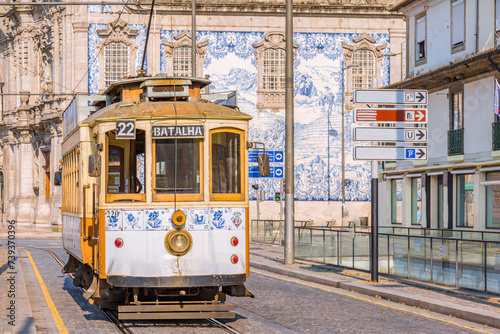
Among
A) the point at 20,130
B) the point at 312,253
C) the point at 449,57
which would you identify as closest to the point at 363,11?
the point at 449,57

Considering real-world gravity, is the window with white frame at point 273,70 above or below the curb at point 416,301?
above

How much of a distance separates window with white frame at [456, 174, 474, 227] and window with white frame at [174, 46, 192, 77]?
2154cm

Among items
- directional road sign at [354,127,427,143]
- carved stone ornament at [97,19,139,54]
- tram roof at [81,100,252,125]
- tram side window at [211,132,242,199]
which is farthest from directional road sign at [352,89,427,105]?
carved stone ornament at [97,19,139,54]

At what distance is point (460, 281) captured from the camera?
17.0 metres

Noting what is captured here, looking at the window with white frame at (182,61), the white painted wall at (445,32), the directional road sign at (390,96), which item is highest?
the window with white frame at (182,61)

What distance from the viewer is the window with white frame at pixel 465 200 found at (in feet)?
107

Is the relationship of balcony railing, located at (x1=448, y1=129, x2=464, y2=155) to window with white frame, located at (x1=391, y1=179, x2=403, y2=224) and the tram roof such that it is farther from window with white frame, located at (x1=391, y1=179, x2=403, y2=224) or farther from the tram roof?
the tram roof

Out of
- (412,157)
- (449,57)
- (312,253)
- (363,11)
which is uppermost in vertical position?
(363,11)

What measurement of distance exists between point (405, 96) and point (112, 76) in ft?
114

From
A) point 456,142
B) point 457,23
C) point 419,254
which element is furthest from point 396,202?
point 419,254

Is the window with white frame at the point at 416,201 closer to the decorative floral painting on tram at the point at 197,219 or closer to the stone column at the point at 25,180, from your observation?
the decorative floral painting on tram at the point at 197,219

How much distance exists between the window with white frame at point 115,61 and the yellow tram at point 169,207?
38.3m

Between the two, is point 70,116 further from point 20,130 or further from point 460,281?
point 20,130

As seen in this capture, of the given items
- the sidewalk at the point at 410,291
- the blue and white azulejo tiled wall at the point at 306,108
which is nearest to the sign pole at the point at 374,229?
the sidewalk at the point at 410,291
